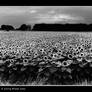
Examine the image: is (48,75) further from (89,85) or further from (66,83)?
(89,85)

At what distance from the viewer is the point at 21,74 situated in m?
7.39

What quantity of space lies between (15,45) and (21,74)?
91cm

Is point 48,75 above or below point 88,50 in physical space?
below

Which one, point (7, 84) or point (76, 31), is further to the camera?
point (76, 31)

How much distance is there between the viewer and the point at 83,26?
779 centimetres

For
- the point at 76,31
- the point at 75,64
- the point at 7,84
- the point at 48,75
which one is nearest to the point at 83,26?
the point at 76,31

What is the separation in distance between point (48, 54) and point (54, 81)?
0.68 m
